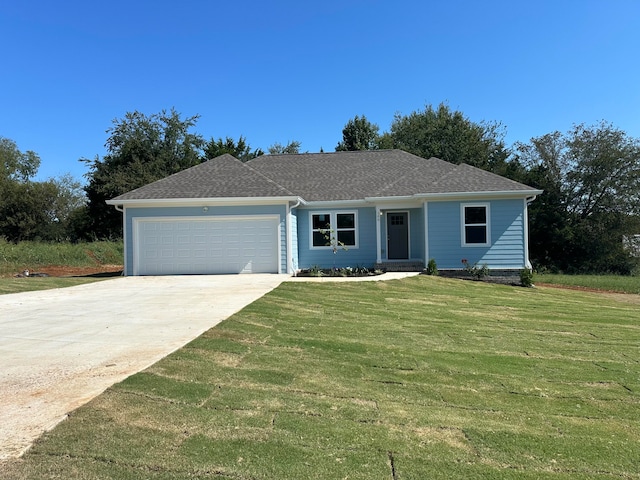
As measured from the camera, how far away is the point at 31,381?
13.6ft

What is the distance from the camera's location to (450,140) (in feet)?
116

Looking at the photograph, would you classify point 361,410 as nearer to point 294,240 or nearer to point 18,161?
point 294,240

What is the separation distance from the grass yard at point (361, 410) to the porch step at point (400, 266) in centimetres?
872

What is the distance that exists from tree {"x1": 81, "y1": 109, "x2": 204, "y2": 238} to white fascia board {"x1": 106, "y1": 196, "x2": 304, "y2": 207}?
1879 cm

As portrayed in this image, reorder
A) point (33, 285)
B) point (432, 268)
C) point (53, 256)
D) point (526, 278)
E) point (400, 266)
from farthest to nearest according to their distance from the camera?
point (53, 256), point (400, 266), point (432, 268), point (526, 278), point (33, 285)

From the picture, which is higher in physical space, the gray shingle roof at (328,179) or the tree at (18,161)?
the tree at (18,161)

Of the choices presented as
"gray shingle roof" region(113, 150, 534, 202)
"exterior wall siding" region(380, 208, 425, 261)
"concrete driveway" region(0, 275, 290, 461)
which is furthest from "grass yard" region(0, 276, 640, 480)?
"exterior wall siding" region(380, 208, 425, 261)

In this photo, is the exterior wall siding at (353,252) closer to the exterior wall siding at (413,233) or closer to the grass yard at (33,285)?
the exterior wall siding at (413,233)

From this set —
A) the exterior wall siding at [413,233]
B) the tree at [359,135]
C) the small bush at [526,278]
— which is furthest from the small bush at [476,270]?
the tree at [359,135]

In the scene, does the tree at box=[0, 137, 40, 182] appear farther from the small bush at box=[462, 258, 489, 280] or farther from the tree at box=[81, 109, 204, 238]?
the small bush at box=[462, 258, 489, 280]

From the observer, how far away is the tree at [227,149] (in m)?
37.0

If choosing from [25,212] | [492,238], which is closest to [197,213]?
[492,238]

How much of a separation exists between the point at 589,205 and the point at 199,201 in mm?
25761

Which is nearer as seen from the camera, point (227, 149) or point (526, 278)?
point (526, 278)
